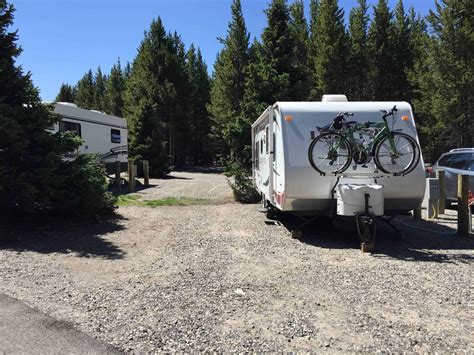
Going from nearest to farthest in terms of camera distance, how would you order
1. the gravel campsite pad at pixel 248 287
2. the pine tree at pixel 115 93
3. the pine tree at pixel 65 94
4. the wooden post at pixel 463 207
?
the gravel campsite pad at pixel 248 287, the wooden post at pixel 463 207, the pine tree at pixel 115 93, the pine tree at pixel 65 94

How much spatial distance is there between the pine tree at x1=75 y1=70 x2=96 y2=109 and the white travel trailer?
50.4 m

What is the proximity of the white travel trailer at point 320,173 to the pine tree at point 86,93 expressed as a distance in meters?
50.4

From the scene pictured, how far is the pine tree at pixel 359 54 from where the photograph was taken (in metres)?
32.0

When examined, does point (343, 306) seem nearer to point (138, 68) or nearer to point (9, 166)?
point (9, 166)

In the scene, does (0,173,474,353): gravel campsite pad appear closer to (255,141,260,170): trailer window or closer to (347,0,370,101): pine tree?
(255,141,260,170): trailer window

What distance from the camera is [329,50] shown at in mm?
31031

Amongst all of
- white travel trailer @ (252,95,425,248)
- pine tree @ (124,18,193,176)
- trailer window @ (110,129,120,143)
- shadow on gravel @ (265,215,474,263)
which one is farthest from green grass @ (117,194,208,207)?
pine tree @ (124,18,193,176)

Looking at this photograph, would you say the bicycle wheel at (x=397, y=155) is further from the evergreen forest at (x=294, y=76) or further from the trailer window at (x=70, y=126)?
the trailer window at (x=70, y=126)

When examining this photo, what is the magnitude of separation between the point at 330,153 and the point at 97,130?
12.6m

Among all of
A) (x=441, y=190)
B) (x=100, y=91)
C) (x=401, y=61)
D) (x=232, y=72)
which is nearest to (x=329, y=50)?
(x=401, y=61)

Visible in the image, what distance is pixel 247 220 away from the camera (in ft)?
33.1

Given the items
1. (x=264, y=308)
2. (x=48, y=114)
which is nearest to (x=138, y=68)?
(x=48, y=114)

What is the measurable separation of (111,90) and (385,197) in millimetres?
45392

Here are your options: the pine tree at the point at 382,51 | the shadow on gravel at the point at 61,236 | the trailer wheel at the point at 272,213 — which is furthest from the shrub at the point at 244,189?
the pine tree at the point at 382,51
